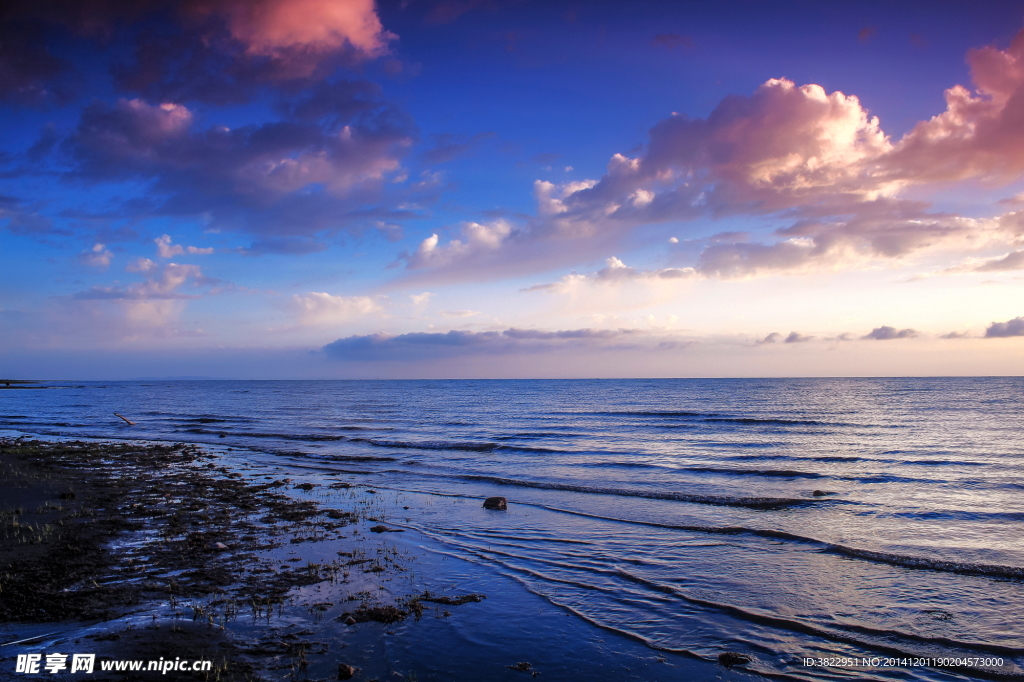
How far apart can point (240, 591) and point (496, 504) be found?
11.2m

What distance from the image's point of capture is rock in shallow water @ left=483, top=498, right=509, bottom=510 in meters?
20.8

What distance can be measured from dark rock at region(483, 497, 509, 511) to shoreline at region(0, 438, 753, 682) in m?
3.69

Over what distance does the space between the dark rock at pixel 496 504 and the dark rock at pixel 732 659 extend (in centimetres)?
1222

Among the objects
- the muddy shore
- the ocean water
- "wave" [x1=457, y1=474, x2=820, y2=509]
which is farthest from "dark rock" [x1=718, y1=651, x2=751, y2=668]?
"wave" [x1=457, y1=474, x2=820, y2=509]

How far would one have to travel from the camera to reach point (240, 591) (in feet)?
36.0

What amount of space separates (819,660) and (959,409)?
83955 mm

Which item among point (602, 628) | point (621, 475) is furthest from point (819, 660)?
point (621, 475)

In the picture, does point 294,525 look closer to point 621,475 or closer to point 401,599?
point 401,599

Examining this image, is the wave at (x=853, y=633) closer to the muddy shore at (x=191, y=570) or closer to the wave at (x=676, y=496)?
the muddy shore at (x=191, y=570)

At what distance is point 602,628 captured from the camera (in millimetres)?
10164

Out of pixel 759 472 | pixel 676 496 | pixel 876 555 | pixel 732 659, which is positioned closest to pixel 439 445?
pixel 676 496

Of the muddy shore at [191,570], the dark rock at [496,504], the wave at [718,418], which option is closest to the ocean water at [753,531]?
the dark rock at [496,504]

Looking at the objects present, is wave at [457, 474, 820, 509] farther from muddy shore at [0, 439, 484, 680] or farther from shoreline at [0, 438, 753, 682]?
muddy shore at [0, 439, 484, 680]

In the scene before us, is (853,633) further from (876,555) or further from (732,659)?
(876,555)
